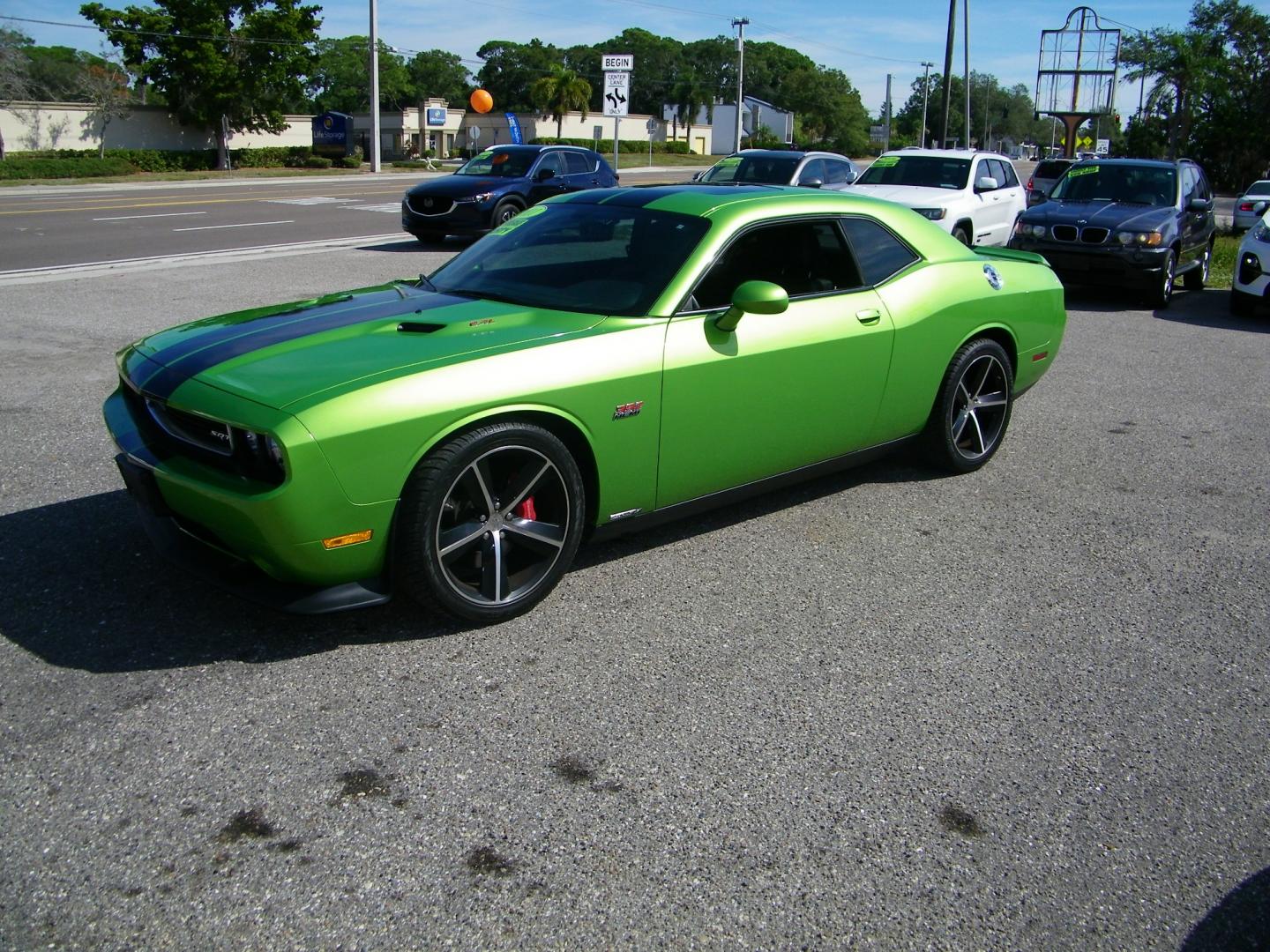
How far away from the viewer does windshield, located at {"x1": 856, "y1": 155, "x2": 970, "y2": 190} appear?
596 inches

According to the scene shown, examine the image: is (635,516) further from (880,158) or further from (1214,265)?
(1214,265)

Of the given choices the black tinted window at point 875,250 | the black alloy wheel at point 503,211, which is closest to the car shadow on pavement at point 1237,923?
the black tinted window at point 875,250

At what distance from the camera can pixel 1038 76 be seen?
1350 inches

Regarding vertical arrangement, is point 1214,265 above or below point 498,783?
above

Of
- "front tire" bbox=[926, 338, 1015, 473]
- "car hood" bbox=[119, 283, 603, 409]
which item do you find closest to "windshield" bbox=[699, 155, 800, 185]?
"front tire" bbox=[926, 338, 1015, 473]

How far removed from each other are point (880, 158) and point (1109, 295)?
3.87 m

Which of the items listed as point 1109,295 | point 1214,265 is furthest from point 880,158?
point 1214,265

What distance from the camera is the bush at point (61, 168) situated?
3478 cm

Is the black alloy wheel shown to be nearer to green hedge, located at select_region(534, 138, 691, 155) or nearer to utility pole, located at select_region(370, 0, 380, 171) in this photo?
utility pole, located at select_region(370, 0, 380, 171)

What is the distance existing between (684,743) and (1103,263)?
36.5 feet

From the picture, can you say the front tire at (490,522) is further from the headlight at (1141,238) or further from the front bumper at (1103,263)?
the headlight at (1141,238)

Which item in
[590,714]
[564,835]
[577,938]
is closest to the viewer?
[577,938]

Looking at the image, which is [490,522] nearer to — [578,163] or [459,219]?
[459,219]

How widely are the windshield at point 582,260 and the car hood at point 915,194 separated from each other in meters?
9.65
